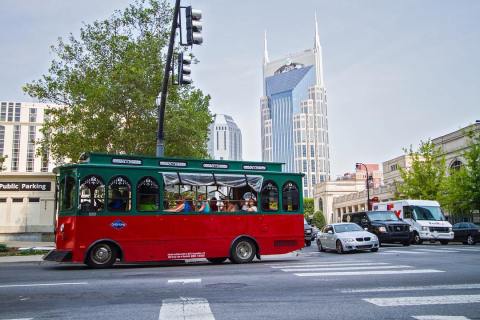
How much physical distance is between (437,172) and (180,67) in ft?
124

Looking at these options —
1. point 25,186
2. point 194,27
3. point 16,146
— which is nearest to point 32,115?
point 16,146

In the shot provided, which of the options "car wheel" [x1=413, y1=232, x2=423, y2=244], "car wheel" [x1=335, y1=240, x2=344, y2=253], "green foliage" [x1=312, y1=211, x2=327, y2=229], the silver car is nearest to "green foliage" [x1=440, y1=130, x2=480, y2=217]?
"car wheel" [x1=413, y1=232, x2=423, y2=244]

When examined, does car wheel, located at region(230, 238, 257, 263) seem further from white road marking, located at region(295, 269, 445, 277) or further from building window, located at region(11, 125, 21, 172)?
building window, located at region(11, 125, 21, 172)

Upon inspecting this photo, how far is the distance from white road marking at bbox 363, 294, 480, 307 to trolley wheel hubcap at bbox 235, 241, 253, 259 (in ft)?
28.8

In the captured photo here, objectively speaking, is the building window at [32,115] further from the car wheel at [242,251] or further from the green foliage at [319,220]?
the car wheel at [242,251]

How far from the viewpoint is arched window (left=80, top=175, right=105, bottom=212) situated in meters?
13.9

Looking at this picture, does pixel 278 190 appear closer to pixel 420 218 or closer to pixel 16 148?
pixel 420 218

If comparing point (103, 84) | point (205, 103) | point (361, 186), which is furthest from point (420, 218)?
point (361, 186)

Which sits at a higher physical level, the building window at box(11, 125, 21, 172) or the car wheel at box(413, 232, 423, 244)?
the building window at box(11, 125, 21, 172)

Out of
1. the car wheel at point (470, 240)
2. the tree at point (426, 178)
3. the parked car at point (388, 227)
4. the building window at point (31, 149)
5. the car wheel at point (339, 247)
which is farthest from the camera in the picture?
the building window at point (31, 149)

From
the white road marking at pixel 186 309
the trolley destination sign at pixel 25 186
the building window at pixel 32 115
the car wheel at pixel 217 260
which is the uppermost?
the building window at pixel 32 115

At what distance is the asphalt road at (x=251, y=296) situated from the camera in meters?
6.43

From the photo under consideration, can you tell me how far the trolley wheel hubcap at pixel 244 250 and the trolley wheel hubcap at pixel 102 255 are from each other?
13.8 ft

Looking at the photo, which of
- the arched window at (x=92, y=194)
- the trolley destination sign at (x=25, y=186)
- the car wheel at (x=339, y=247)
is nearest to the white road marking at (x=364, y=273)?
the arched window at (x=92, y=194)
